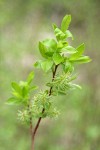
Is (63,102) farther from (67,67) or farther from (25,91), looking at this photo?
(67,67)

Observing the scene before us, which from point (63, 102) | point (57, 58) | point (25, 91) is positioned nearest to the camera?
point (57, 58)

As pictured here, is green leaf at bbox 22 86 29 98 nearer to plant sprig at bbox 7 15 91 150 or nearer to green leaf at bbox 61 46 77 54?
plant sprig at bbox 7 15 91 150

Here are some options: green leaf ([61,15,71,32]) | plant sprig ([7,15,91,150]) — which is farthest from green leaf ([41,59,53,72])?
green leaf ([61,15,71,32])

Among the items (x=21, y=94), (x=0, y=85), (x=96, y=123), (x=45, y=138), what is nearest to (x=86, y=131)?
(x=96, y=123)

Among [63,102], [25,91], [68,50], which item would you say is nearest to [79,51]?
[68,50]

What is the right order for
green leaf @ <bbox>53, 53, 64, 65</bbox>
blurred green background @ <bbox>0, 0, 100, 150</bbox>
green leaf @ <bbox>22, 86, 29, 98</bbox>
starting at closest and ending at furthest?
green leaf @ <bbox>53, 53, 64, 65</bbox> < green leaf @ <bbox>22, 86, 29, 98</bbox> < blurred green background @ <bbox>0, 0, 100, 150</bbox>

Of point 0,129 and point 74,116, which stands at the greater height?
point 74,116

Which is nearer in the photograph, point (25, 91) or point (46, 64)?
point (46, 64)

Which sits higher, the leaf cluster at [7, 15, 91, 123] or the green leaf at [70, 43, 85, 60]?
the green leaf at [70, 43, 85, 60]

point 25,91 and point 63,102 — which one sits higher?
point 63,102

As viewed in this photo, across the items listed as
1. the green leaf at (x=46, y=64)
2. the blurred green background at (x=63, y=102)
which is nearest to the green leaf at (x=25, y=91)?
the green leaf at (x=46, y=64)

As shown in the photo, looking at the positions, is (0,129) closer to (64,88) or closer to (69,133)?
(69,133)
